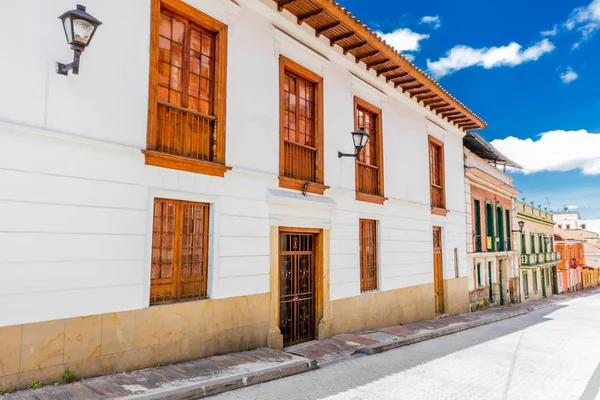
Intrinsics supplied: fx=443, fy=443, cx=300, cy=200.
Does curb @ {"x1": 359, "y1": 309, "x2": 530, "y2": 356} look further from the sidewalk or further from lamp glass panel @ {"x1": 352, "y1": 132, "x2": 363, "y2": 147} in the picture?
lamp glass panel @ {"x1": 352, "y1": 132, "x2": 363, "y2": 147}

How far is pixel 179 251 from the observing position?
630cm

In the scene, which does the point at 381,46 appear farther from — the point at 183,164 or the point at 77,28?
the point at 77,28

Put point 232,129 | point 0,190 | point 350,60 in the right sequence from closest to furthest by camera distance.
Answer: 1. point 0,190
2. point 232,129
3. point 350,60

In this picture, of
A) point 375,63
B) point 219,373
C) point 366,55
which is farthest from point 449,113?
point 219,373

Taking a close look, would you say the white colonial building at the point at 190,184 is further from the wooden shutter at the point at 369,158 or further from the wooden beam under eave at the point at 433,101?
the wooden beam under eave at the point at 433,101

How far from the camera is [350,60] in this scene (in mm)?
10117

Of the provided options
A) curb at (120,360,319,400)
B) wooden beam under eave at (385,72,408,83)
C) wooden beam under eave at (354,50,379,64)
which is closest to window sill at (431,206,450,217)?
wooden beam under eave at (385,72,408,83)

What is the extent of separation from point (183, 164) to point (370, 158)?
5.78m

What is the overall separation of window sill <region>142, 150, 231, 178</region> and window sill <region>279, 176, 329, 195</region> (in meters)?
1.39

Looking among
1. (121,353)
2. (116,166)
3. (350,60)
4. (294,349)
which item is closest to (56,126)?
(116,166)

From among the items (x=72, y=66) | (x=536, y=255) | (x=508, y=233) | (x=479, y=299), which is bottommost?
(x=479, y=299)

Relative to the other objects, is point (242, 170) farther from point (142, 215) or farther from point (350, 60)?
point (350, 60)

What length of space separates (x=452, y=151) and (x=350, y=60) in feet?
21.4

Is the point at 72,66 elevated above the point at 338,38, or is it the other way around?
the point at 338,38
